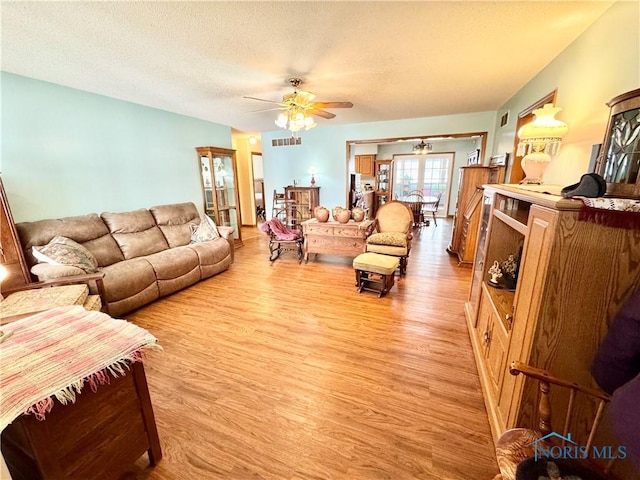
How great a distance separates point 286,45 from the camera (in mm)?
2174

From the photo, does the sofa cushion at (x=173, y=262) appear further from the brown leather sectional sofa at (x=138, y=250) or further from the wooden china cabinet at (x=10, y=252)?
the wooden china cabinet at (x=10, y=252)

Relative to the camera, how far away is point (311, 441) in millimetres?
1496

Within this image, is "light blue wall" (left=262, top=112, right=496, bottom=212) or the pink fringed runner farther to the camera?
"light blue wall" (left=262, top=112, right=496, bottom=212)

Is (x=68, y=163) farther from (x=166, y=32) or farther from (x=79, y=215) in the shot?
(x=166, y=32)

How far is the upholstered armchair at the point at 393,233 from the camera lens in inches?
142

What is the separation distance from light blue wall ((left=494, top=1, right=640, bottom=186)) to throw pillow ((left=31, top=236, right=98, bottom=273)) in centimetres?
452

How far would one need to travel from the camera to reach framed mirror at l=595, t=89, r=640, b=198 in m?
1.01

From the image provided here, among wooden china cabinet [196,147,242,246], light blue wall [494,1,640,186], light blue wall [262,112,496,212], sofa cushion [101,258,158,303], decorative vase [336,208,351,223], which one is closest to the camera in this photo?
light blue wall [494,1,640,186]

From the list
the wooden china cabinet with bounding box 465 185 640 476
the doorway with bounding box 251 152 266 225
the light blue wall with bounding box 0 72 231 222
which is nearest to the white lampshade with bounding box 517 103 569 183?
the wooden china cabinet with bounding box 465 185 640 476

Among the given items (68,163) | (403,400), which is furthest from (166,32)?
(403,400)

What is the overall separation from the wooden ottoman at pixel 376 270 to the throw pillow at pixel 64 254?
2945 millimetres

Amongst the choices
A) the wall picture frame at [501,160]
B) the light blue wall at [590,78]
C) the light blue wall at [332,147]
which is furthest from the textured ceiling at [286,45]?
the light blue wall at [332,147]

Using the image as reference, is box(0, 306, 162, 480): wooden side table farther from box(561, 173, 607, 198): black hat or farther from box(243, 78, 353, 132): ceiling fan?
box(243, 78, 353, 132): ceiling fan

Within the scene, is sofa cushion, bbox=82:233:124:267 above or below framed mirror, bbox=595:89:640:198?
below
